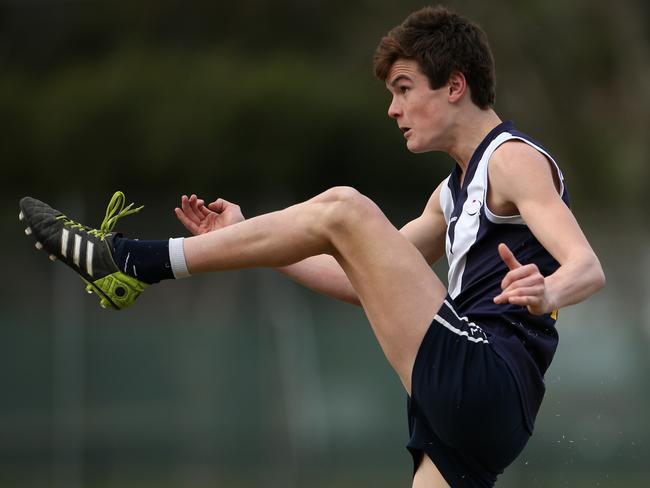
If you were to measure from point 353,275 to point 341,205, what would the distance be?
0.28 metres

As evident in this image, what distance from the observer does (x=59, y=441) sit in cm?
1362

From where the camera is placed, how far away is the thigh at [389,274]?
184 inches

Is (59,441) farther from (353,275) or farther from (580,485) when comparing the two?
(353,275)

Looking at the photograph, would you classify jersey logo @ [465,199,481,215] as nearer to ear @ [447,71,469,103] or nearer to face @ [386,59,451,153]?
face @ [386,59,451,153]

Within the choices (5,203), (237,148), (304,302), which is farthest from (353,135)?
(304,302)

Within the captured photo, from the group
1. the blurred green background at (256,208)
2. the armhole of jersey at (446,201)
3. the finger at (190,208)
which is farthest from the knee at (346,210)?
the blurred green background at (256,208)

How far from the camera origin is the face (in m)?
5.17

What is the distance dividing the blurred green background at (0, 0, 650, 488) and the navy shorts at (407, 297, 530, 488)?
6.61m

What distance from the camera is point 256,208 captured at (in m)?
16.0

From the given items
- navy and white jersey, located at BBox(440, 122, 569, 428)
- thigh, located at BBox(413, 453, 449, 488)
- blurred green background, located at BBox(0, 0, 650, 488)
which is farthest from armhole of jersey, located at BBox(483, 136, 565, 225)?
blurred green background, located at BBox(0, 0, 650, 488)

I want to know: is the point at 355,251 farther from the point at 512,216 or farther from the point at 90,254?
the point at 90,254

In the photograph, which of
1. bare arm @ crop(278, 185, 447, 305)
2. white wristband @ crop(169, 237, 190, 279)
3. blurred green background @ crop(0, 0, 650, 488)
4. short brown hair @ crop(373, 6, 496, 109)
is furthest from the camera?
blurred green background @ crop(0, 0, 650, 488)

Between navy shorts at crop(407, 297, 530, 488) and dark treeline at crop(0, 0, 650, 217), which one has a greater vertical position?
dark treeline at crop(0, 0, 650, 217)

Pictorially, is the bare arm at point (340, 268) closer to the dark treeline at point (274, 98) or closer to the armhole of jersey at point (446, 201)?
the armhole of jersey at point (446, 201)
